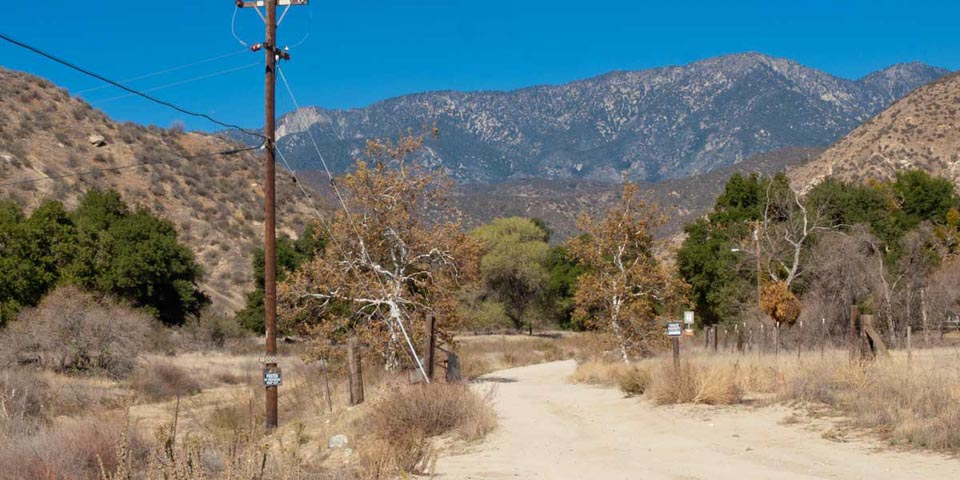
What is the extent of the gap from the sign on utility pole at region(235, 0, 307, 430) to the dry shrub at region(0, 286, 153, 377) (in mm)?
15251

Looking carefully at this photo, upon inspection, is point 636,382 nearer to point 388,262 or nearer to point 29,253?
point 388,262

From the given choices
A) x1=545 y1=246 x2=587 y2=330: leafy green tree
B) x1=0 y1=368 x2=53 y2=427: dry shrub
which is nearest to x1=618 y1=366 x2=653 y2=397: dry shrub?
x1=0 y1=368 x2=53 y2=427: dry shrub

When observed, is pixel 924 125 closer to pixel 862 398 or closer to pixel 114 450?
pixel 862 398

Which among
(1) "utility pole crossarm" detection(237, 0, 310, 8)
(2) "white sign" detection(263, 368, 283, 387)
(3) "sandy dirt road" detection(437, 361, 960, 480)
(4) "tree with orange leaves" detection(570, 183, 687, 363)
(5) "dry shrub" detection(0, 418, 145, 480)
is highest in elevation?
(1) "utility pole crossarm" detection(237, 0, 310, 8)

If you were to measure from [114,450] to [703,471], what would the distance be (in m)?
7.18

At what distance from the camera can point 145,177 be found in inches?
2670

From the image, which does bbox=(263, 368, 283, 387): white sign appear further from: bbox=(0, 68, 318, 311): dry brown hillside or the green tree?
bbox=(0, 68, 318, 311): dry brown hillside

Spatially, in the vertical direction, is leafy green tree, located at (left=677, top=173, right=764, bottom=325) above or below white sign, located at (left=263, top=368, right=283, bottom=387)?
above

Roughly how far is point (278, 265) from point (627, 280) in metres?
24.0

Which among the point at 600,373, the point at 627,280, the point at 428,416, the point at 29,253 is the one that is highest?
the point at 29,253

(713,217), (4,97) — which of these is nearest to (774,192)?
(713,217)

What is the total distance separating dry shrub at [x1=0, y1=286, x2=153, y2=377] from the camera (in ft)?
96.3

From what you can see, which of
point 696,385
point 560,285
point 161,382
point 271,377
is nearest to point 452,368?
point 271,377

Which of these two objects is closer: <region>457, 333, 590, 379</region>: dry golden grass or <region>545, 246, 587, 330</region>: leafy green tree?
<region>457, 333, 590, 379</region>: dry golden grass
